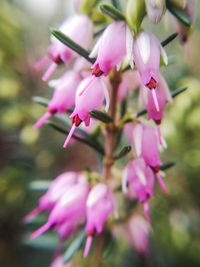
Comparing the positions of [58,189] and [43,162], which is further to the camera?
[43,162]

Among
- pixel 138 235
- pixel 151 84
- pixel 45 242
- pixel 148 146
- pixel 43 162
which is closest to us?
pixel 151 84

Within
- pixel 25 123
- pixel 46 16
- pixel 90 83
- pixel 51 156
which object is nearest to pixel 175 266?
pixel 51 156

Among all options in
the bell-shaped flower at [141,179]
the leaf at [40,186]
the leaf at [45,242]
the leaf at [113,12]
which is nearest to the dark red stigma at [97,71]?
the leaf at [113,12]

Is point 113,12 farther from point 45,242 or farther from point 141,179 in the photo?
point 45,242

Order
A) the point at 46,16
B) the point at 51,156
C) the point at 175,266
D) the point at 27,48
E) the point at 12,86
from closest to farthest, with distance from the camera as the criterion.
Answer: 1. the point at 175,266
2. the point at 12,86
3. the point at 51,156
4. the point at 27,48
5. the point at 46,16

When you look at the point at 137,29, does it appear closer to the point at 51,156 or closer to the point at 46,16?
the point at 51,156

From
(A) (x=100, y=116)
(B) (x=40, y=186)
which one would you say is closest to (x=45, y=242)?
(B) (x=40, y=186)
